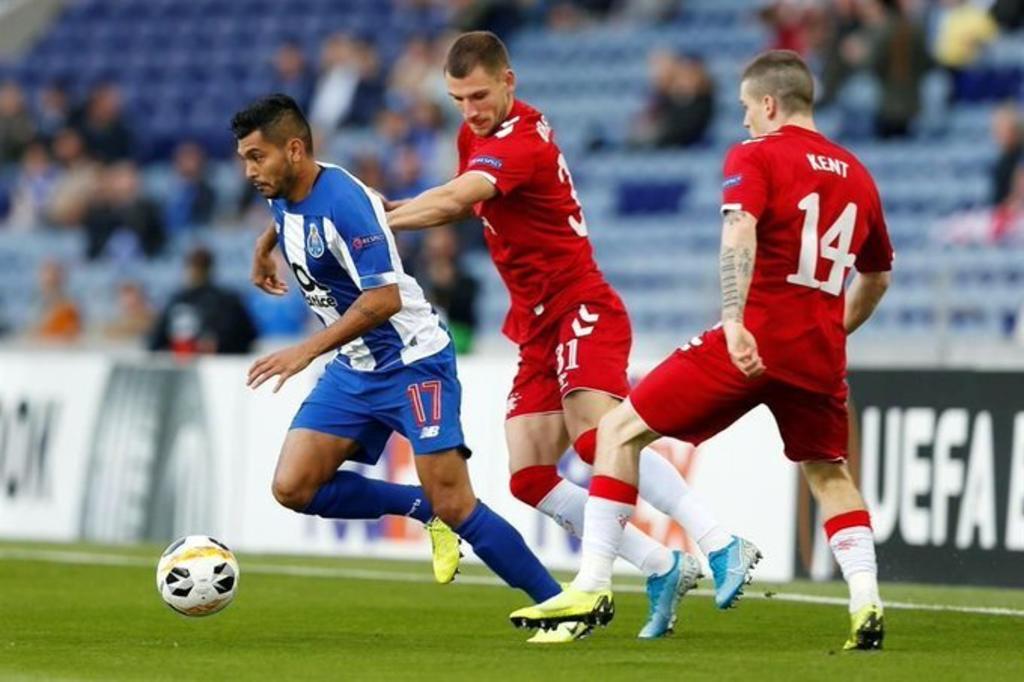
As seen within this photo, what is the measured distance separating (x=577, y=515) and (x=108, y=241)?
1510 cm

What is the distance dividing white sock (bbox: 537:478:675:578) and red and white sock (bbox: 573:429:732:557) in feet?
0.48

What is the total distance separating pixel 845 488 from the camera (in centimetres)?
895

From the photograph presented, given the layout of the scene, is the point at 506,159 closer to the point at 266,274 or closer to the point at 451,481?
the point at 266,274

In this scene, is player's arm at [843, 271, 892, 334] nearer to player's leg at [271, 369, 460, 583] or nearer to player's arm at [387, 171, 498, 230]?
player's arm at [387, 171, 498, 230]

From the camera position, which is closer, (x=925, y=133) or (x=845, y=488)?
(x=845, y=488)

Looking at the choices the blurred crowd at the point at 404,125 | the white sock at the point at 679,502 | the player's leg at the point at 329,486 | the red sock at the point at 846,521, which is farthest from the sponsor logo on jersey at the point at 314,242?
the blurred crowd at the point at 404,125

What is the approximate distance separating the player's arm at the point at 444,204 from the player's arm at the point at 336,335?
280 millimetres

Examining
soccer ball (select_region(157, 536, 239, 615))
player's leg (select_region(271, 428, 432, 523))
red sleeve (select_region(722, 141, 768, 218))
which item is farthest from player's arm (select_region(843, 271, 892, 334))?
soccer ball (select_region(157, 536, 239, 615))

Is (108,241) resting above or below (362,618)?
above

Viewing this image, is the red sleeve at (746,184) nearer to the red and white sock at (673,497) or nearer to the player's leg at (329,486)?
the red and white sock at (673,497)

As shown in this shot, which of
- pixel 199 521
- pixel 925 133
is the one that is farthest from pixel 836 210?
pixel 925 133

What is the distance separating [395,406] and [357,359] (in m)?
0.27

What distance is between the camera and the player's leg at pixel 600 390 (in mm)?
9531

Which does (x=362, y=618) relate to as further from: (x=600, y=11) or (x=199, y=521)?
(x=600, y=11)
